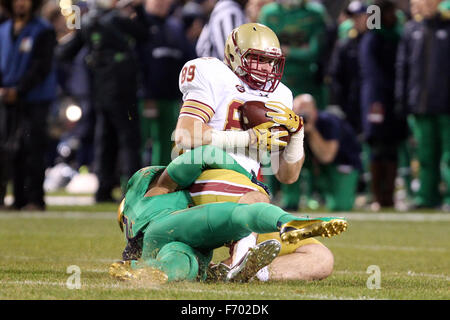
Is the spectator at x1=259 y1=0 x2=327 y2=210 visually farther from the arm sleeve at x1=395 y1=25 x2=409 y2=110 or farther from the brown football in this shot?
the brown football

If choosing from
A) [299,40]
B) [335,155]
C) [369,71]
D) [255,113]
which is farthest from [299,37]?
[255,113]

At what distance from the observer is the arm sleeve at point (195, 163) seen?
507 cm

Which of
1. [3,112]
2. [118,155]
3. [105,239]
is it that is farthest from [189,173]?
[118,155]

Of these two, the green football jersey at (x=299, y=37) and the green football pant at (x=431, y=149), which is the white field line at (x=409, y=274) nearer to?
the green football pant at (x=431, y=149)

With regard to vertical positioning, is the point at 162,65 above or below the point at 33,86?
above

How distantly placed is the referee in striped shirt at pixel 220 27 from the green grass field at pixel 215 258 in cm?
198

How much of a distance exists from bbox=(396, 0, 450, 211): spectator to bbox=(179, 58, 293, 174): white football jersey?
645cm

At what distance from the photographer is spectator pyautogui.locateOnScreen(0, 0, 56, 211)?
35.4 ft

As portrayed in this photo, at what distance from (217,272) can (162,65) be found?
7.68 meters

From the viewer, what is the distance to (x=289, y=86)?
12.1m

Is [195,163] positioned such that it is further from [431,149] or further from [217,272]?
[431,149]

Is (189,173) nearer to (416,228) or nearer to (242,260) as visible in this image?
(242,260)

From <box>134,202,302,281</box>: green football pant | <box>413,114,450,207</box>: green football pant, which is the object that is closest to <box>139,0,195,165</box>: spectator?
<box>413,114,450,207</box>: green football pant
